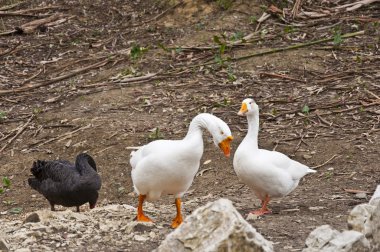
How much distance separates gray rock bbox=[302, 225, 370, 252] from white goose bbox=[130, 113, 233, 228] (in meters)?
1.90

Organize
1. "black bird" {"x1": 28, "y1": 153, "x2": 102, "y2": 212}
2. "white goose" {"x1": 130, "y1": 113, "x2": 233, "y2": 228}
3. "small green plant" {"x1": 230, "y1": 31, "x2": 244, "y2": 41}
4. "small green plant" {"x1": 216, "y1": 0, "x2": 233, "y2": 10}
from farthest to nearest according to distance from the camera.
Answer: "small green plant" {"x1": 216, "y1": 0, "x2": 233, "y2": 10} < "small green plant" {"x1": 230, "y1": 31, "x2": 244, "y2": 41} < "black bird" {"x1": 28, "y1": 153, "x2": 102, "y2": 212} < "white goose" {"x1": 130, "y1": 113, "x2": 233, "y2": 228}

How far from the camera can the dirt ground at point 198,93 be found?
9.45m

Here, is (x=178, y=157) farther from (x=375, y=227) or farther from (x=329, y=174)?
(x=329, y=174)

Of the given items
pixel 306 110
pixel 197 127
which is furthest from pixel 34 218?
pixel 306 110

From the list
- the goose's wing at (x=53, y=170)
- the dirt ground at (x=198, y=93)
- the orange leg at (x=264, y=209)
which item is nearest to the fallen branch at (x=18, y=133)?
the dirt ground at (x=198, y=93)

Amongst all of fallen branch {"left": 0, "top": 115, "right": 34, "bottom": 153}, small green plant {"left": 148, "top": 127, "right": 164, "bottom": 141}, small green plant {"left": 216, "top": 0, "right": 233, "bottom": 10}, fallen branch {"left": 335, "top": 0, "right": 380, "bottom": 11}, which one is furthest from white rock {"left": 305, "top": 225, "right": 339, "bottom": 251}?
small green plant {"left": 216, "top": 0, "right": 233, "bottom": 10}

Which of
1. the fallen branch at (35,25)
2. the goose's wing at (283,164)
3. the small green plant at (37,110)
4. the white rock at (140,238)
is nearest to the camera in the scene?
the white rock at (140,238)

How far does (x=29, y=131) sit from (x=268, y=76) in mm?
3487

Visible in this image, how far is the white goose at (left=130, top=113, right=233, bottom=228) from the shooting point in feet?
24.2

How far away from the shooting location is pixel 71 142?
10.7 meters

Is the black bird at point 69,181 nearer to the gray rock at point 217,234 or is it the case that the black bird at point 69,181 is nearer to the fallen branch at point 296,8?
→ the gray rock at point 217,234

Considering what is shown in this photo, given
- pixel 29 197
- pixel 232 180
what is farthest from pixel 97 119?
pixel 232 180

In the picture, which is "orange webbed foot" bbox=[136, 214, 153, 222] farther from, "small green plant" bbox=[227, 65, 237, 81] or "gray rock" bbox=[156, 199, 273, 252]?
"small green plant" bbox=[227, 65, 237, 81]

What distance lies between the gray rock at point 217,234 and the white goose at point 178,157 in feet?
6.31
